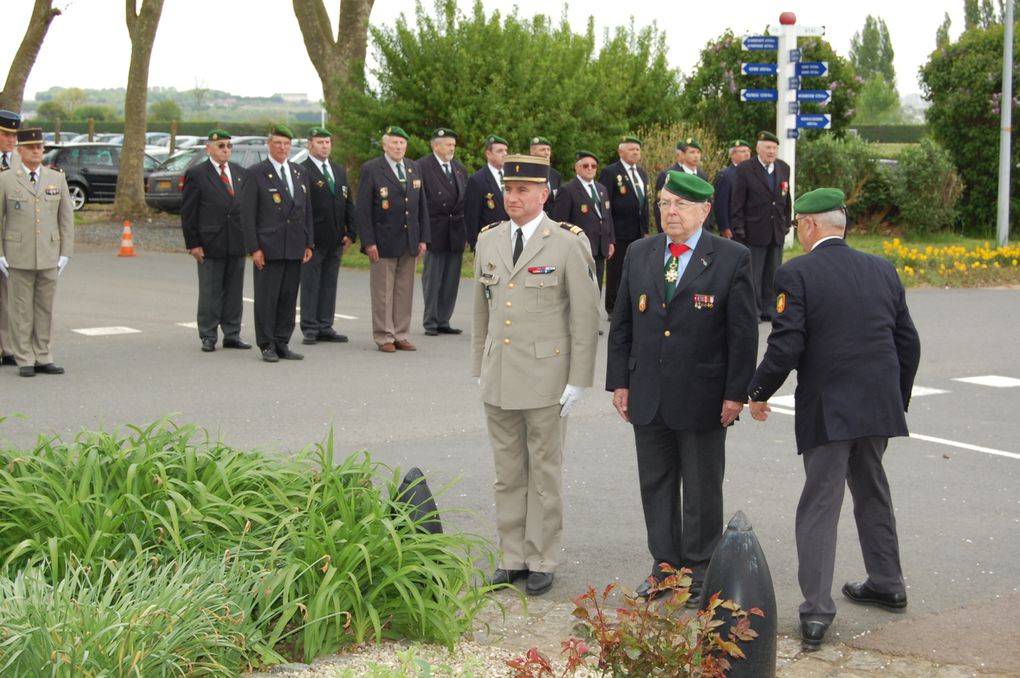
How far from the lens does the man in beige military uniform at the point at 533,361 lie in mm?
6289

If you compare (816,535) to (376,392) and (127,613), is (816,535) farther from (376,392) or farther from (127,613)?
(376,392)

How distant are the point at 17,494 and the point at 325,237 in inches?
337

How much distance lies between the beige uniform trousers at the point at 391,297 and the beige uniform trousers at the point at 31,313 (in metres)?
3.12

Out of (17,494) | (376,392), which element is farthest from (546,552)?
(376,392)

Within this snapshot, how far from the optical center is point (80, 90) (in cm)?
11556

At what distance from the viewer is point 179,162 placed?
101 ft

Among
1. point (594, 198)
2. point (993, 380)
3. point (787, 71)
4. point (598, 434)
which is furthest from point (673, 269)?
point (787, 71)

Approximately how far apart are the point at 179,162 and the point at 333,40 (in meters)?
6.46

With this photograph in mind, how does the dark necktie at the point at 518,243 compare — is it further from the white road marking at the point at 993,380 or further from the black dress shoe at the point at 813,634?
the white road marking at the point at 993,380

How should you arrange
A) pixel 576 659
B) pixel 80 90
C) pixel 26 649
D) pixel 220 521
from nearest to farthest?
pixel 576 659 < pixel 26 649 < pixel 220 521 < pixel 80 90

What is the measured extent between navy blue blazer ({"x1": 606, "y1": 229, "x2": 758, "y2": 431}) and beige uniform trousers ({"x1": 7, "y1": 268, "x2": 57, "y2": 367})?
7209 mm

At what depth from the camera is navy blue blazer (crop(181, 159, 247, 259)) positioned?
1334cm

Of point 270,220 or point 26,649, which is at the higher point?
point 270,220

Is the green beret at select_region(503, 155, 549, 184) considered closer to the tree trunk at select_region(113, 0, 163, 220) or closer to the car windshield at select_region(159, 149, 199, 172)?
the car windshield at select_region(159, 149, 199, 172)
